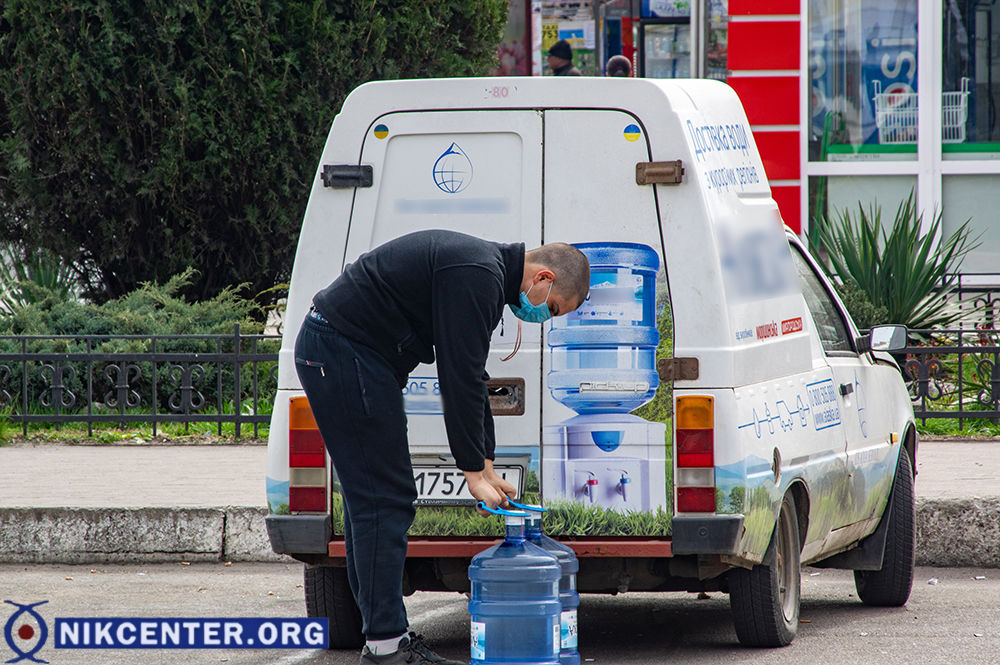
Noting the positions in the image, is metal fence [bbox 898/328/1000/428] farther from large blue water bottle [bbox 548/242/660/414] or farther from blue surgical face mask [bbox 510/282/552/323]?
blue surgical face mask [bbox 510/282/552/323]

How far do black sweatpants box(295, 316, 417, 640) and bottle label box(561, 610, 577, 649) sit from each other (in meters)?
0.54

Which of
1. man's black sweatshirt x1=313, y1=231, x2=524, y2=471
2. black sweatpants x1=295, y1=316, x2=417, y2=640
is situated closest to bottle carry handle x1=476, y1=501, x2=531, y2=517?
man's black sweatshirt x1=313, y1=231, x2=524, y2=471

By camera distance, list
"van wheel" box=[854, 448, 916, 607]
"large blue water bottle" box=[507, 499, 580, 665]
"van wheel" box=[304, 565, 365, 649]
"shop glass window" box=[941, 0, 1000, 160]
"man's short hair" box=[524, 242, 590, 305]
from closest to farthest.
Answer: "man's short hair" box=[524, 242, 590, 305], "large blue water bottle" box=[507, 499, 580, 665], "van wheel" box=[304, 565, 365, 649], "van wheel" box=[854, 448, 916, 607], "shop glass window" box=[941, 0, 1000, 160]

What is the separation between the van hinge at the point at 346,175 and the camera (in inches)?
218

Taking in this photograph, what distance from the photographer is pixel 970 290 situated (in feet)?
47.4

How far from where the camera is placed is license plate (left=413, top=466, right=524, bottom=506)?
5.43m

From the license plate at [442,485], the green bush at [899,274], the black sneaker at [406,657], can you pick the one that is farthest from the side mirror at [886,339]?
the green bush at [899,274]

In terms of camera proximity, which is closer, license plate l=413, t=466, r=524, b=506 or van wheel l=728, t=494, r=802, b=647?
license plate l=413, t=466, r=524, b=506

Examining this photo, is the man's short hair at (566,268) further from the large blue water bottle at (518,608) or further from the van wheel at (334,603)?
the van wheel at (334,603)

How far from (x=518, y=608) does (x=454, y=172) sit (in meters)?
1.56

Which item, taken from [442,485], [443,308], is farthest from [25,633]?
[443,308]

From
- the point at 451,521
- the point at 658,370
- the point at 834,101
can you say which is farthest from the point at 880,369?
the point at 834,101

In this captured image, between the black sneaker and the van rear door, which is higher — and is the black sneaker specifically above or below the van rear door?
below

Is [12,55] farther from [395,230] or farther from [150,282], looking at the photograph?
[395,230]
